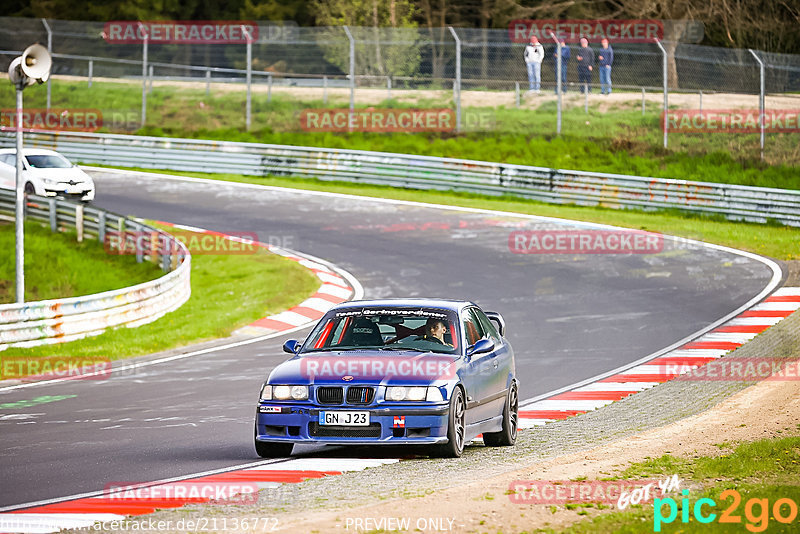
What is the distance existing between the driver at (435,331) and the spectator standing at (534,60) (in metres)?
25.1

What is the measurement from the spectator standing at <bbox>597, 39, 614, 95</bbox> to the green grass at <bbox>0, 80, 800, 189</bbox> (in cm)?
61

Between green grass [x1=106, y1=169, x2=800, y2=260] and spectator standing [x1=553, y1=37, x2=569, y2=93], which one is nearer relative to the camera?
green grass [x1=106, y1=169, x2=800, y2=260]

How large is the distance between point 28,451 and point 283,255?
Result: 15149 millimetres

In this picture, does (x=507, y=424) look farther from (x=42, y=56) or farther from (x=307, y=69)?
(x=307, y=69)

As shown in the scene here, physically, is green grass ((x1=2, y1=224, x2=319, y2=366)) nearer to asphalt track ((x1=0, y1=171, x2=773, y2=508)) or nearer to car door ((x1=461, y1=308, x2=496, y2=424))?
asphalt track ((x1=0, y1=171, x2=773, y2=508))

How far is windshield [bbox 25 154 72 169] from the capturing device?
106 feet

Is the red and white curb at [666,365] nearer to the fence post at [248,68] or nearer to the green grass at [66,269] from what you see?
the green grass at [66,269]

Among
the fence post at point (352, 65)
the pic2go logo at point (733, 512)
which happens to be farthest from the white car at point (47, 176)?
the pic2go logo at point (733, 512)

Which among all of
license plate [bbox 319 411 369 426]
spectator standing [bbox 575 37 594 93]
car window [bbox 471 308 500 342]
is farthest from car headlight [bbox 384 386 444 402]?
spectator standing [bbox 575 37 594 93]

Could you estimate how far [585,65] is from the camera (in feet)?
117

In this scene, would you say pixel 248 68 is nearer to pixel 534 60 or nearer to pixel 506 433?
pixel 534 60

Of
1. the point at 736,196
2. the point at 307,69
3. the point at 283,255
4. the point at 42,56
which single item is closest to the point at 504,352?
the point at 42,56

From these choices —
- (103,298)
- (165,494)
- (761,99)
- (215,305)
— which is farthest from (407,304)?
(761,99)

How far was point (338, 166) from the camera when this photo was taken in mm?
35531
